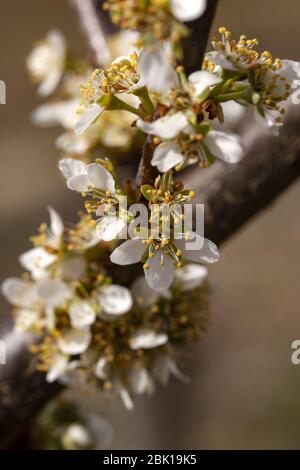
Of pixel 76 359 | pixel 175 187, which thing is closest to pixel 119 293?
pixel 76 359

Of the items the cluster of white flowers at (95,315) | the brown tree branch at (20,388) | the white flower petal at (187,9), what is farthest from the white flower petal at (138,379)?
the white flower petal at (187,9)

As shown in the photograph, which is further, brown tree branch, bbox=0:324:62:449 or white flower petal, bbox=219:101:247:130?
white flower petal, bbox=219:101:247:130

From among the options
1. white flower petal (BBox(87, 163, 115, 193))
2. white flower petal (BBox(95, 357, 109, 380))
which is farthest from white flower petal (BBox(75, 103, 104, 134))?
white flower petal (BBox(95, 357, 109, 380))

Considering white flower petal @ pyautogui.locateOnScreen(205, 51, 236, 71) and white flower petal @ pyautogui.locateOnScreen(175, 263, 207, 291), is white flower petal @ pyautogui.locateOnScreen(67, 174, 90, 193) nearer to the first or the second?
white flower petal @ pyautogui.locateOnScreen(205, 51, 236, 71)

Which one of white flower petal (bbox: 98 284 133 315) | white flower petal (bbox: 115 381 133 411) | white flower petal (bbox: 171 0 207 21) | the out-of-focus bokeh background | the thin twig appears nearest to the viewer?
white flower petal (bbox: 171 0 207 21)

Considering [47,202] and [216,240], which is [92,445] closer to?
[216,240]

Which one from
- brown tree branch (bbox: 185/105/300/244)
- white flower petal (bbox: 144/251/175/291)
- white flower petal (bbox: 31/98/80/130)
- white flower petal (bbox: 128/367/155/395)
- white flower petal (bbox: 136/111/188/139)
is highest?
white flower petal (bbox: 31/98/80/130)

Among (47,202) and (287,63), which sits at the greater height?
(47,202)
